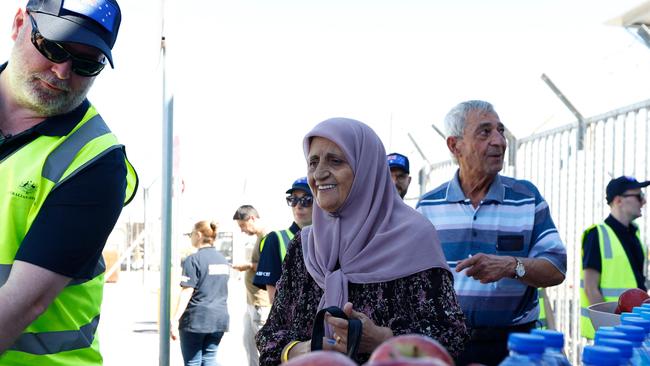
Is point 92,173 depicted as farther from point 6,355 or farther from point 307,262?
point 307,262

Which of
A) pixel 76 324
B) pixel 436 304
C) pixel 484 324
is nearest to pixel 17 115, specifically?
pixel 76 324

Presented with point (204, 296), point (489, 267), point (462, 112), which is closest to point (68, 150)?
point (489, 267)

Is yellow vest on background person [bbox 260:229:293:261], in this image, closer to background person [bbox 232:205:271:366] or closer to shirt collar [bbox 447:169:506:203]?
background person [bbox 232:205:271:366]

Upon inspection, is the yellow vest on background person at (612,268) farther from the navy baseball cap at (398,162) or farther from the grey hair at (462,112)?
the grey hair at (462,112)

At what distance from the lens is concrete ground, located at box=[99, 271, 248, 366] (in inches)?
355

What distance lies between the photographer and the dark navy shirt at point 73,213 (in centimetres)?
193

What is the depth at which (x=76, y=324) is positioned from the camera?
7.00 feet

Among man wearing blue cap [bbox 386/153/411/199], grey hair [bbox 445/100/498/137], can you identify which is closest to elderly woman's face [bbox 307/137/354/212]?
grey hair [bbox 445/100/498/137]

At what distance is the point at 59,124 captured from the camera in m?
2.13

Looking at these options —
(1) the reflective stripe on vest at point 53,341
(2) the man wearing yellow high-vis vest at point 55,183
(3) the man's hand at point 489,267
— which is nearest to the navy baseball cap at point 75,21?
(2) the man wearing yellow high-vis vest at point 55,183

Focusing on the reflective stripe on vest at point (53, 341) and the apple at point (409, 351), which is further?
the reflective stripe on vest at point (53, 341)

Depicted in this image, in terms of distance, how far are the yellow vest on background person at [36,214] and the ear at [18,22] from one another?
354 millimetres

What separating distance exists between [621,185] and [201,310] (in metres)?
4.25

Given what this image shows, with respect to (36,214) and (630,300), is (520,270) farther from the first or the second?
(36,214)
